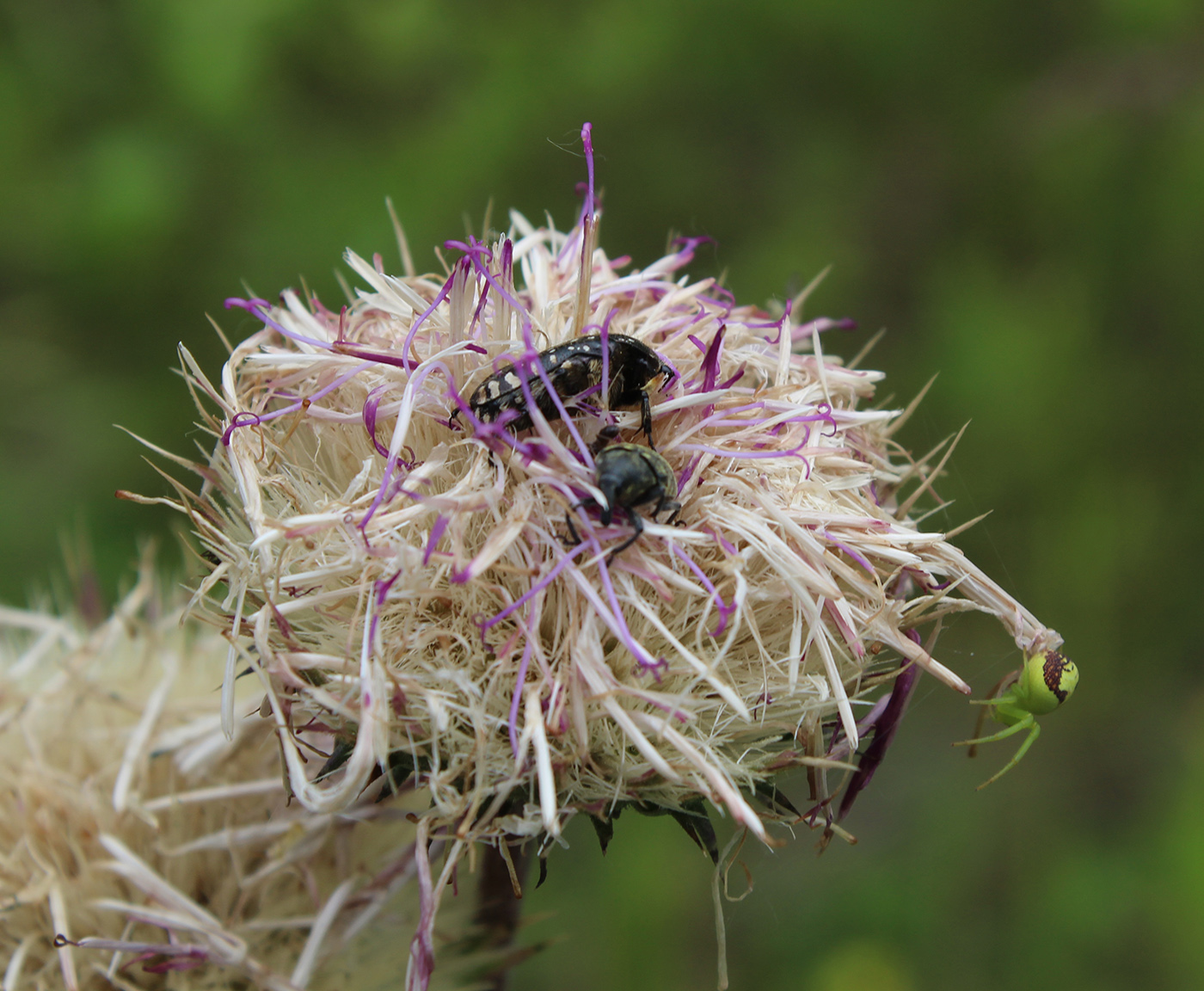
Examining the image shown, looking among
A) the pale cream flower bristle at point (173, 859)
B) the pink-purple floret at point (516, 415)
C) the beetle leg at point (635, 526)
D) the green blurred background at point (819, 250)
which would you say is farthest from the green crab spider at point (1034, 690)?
the green blurred background at point (819, 250)

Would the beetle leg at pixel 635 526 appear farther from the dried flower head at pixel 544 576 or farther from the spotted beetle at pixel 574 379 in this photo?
the spotted beetle at pixel 574 379

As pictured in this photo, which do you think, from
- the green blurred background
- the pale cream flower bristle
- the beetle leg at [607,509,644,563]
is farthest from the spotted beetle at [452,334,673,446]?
the green blurred background

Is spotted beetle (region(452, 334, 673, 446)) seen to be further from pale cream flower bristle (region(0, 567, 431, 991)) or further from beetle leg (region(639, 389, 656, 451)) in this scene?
pale cream flower bristle (region(0, 567, 431, 991))

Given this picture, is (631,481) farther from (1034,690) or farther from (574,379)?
(1034,690)

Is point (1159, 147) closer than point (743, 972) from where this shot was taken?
No

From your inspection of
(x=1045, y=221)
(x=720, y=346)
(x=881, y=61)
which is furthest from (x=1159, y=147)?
(x=720, y=346)

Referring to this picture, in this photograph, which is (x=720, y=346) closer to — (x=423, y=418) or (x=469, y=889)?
(x=423, y=418)
